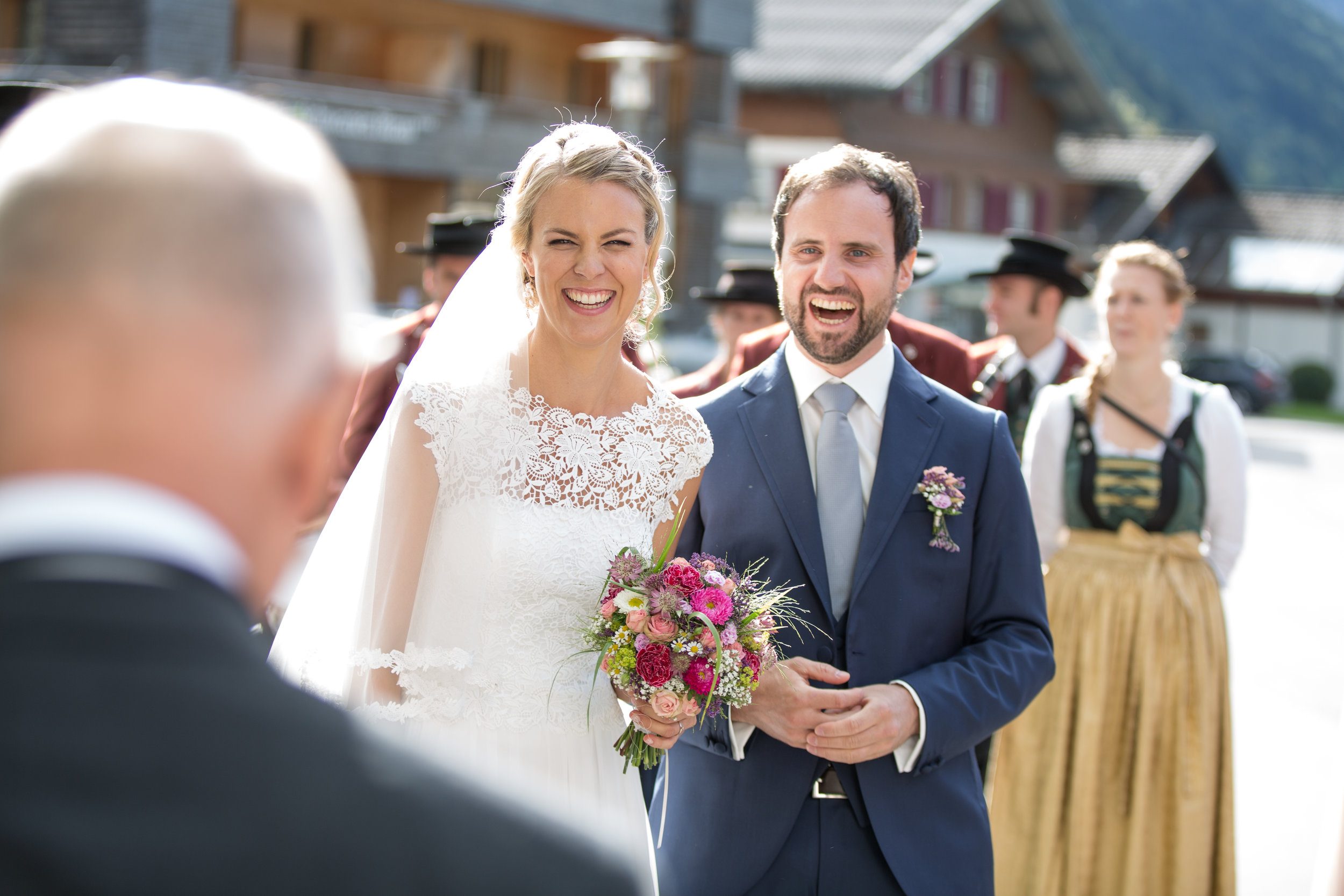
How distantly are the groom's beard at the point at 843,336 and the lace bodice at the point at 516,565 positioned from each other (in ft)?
2.04

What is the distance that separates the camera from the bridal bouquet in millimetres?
2840

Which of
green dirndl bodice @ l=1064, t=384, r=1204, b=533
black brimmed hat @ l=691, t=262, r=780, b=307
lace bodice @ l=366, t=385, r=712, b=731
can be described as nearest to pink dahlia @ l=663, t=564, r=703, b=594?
lace bodice @ l=366, t=385, r=712, b=731

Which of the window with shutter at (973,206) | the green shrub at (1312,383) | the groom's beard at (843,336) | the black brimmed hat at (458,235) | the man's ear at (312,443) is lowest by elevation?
the man's ear at (312,443)

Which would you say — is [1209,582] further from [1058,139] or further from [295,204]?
[1058,139]

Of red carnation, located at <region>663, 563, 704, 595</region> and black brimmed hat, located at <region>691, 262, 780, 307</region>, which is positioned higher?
black brimmed hat, located at <region>691, 262, 780, 307</region>

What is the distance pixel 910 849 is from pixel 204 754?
2.42m

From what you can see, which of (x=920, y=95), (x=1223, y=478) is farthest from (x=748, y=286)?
(x=920, y=95)

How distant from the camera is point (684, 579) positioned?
2.90 meters

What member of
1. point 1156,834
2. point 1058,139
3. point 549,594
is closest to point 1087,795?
point 1156,834

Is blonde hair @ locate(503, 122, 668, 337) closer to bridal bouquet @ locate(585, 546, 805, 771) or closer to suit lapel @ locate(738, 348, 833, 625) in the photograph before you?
suit lapel @ locate(738, 348, 833, 625)

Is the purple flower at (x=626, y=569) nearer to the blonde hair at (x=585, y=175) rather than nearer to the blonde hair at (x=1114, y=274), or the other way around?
the blonde hair at (x=585, y=175)

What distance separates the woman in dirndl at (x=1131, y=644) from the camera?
5.30 meters

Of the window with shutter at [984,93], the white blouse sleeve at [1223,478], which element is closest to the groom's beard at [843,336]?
the white blouse sleeve at [1223,478]

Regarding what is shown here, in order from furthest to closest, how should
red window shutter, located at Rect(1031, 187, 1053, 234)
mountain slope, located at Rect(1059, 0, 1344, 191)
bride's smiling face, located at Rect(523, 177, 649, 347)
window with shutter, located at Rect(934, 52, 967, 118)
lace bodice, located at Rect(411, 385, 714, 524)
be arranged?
mountain slope, located at Rect(1059, 0, 1344, 191) < red window shutter, located at Rect(1031, 187, 1053, 234) < window with shutter, located at Rect(934, 52, 967, 118) < bride's smiling face, located at Rect(523, 177, 649, 347) < lace bodice, located at Rect(411, 385, 714, 524)
